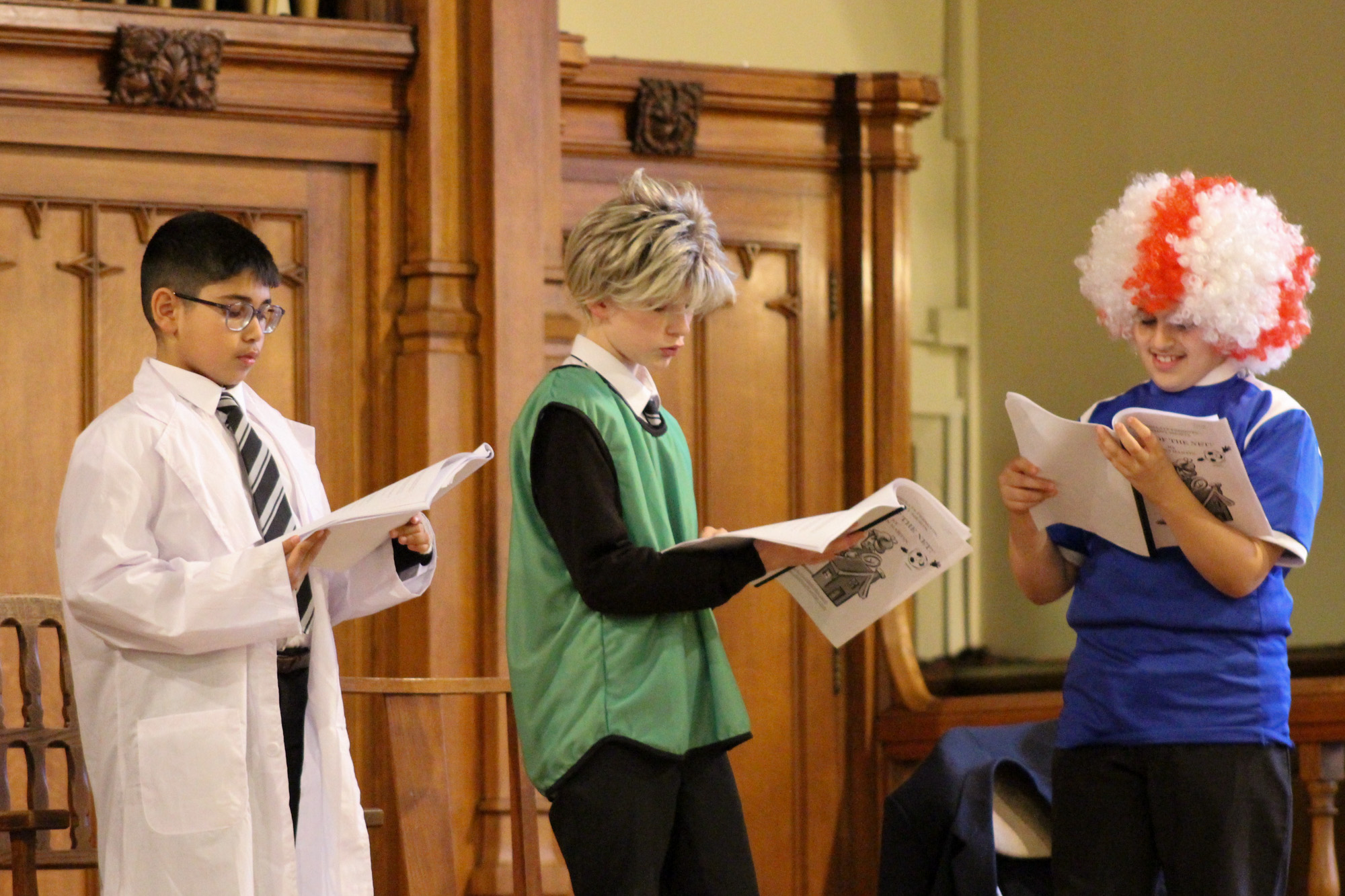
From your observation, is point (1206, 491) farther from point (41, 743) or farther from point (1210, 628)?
point (41, 743)

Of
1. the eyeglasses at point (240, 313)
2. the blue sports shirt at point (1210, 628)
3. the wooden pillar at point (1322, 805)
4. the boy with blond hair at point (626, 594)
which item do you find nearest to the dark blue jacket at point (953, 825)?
the wooden pillar at point (1322, 805)

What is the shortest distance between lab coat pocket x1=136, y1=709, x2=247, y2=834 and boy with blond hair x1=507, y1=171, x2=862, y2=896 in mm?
420

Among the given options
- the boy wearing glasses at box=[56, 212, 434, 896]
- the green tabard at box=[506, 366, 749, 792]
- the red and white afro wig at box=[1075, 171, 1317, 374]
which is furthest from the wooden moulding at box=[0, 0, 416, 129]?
the red and white afro wig at box=[1075, 171, 1317, 374]

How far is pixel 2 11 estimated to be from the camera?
3.34 meters

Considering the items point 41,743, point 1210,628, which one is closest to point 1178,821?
point 1210,628

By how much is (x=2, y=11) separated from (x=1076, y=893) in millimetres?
2668

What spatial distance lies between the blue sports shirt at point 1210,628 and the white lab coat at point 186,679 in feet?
3.79

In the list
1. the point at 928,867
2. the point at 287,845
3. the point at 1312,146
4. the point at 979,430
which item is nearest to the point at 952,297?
the point at 979,430

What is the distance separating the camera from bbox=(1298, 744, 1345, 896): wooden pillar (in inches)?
137

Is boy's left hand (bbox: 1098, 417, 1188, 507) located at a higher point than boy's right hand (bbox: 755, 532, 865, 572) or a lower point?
higher

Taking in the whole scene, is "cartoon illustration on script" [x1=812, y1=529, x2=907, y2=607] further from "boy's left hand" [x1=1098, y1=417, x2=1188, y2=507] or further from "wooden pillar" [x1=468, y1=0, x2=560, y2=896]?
"wooden pillar" [x1=468, y1=0, x2=560, y2=896]

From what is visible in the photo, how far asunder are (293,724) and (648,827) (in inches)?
26.0

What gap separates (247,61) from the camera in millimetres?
3604

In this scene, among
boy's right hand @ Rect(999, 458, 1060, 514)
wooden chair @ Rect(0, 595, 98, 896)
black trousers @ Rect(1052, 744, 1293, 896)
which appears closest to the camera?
black trousers @ Rect(1052, 744, 1293, 896)
